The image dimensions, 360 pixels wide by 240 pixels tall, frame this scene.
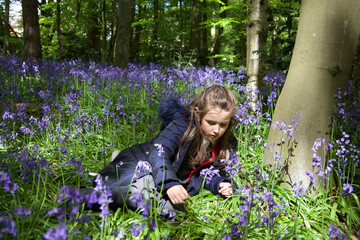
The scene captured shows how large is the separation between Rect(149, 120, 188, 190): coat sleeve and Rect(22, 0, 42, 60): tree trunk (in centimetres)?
700

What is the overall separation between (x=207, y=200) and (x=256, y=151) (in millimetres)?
878

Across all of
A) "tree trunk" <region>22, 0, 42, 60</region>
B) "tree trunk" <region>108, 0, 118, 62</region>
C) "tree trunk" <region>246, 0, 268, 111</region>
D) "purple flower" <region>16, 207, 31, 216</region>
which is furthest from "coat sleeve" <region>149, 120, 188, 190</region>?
"tree trunk" <region>108, 0, 118, 62</region>

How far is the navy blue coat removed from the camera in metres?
2.07

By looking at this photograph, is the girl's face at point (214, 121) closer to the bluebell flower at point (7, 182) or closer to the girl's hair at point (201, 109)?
the girl's hair at point (201, 109)

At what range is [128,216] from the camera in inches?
78.3

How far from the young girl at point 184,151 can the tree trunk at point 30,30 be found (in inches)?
272

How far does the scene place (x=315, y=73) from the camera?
2.20 meters

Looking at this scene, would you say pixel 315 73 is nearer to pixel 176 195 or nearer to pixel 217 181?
pixel 217 181

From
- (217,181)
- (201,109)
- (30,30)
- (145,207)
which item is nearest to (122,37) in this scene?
(30,30)

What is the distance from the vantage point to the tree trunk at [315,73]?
2146mm

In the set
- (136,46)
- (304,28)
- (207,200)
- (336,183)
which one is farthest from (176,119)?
(136,46)

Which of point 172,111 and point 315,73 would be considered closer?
point 315,73

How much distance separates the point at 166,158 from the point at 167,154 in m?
0.06

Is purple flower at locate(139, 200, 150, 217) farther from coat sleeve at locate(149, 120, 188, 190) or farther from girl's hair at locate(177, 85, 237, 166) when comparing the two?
girl's hair at locate(177, 85, 237, 166)
